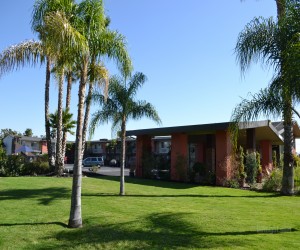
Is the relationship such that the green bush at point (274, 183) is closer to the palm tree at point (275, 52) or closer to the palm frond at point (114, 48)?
the palm tree at point (275, 52)

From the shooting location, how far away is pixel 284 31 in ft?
29.6

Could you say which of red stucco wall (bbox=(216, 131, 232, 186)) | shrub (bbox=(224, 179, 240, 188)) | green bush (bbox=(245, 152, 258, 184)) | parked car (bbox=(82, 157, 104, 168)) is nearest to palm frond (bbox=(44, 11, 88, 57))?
red stucco wall (bbox=(216, 131, 232, 186))

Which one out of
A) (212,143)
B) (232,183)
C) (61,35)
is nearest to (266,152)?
(212,143)

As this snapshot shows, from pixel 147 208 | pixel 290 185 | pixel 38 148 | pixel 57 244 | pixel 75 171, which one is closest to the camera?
pixel 57 244

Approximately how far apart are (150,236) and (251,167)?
13.0 metres

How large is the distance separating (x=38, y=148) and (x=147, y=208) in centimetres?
6569

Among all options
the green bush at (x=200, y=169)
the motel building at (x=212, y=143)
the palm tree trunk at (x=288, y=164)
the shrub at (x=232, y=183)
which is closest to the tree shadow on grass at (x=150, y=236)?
the motel building at (x=212, y=143)

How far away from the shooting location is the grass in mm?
7441

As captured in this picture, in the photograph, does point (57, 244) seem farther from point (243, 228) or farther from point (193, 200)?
point (193, 200)

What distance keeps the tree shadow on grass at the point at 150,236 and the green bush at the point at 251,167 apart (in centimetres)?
1113

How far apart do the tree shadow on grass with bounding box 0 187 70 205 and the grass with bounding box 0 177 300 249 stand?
0.03m

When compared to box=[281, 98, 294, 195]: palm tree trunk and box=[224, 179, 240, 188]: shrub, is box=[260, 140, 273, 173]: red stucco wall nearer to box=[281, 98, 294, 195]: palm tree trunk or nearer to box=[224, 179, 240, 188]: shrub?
box=[224, 179, 240, 188]: shrub

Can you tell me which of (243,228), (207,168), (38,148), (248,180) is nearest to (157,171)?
(207,168)

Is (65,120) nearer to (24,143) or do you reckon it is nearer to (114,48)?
(114,48)
